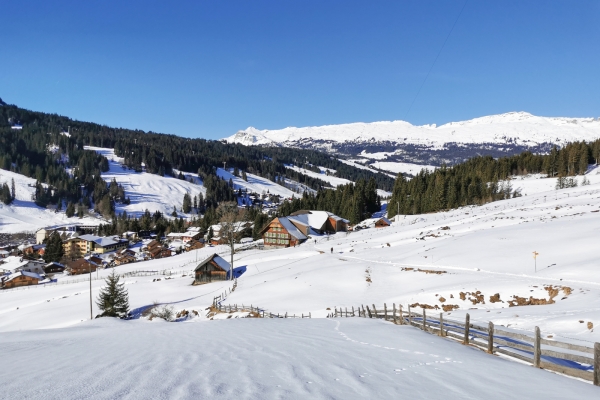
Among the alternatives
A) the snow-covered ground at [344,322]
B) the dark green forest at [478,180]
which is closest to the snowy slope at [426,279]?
the snow-covered ground at [344,322]

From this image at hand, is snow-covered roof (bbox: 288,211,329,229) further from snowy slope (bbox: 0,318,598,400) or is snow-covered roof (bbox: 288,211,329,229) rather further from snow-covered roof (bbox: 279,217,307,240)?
snowy slope (bbox: 0,318,598,400)

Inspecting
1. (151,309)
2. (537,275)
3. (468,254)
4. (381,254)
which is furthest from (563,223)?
(151,309)

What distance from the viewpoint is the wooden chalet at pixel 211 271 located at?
5109 cm

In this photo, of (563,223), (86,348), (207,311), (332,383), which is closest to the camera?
→ (332,383)

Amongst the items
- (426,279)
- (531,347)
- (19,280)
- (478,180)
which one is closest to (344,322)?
(531,347)

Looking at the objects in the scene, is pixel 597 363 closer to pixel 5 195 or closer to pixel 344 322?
pixel 344 322

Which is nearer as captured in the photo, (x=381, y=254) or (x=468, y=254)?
(x=468, y=254)

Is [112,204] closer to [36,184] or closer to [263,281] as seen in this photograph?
[36,184]

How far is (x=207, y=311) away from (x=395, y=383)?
29968mm

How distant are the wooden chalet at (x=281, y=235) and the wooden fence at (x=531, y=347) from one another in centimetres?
5525

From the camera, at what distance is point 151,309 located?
36656 millimetres

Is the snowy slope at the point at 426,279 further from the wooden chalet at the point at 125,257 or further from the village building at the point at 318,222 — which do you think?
the wooden chalet at the point at 125,257

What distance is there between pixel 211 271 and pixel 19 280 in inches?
1707

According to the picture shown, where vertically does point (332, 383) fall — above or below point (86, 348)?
above
